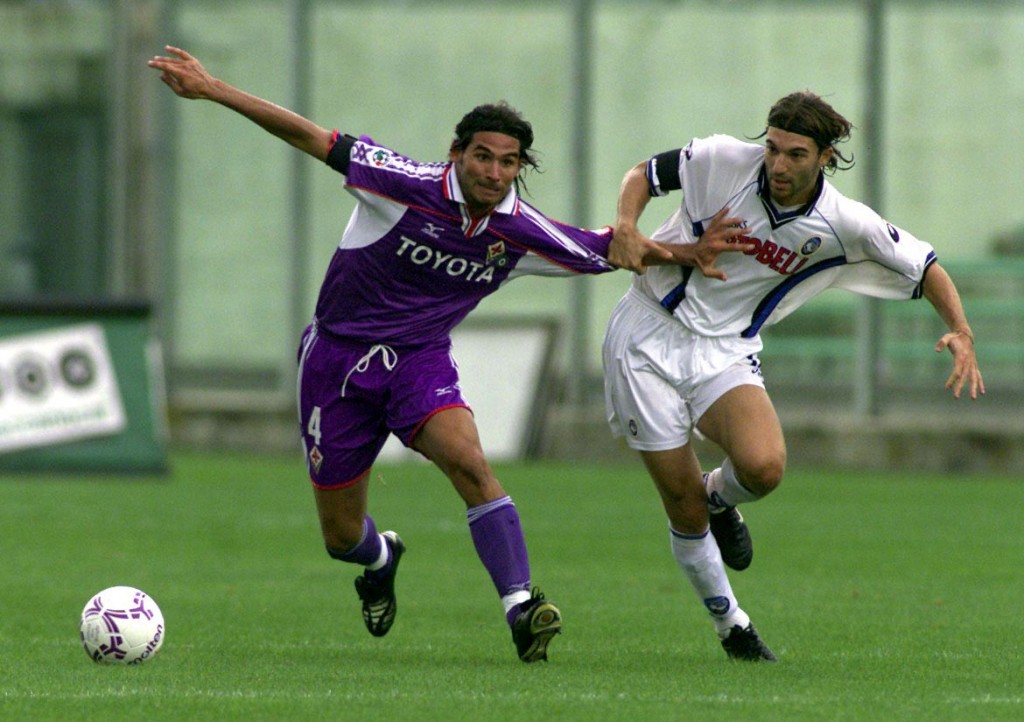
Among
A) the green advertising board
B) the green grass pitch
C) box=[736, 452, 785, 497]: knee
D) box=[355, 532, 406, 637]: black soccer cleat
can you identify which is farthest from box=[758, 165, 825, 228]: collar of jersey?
the green advertising board

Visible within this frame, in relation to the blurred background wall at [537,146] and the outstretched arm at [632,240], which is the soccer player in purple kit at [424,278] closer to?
the outstretched arm at [632,240]

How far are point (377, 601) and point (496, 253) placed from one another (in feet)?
5.30

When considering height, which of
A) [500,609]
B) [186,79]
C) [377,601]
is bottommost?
[500,609]

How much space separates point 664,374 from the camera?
7.51 metres

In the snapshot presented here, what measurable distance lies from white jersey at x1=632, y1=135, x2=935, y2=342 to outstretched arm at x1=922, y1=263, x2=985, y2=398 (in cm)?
5

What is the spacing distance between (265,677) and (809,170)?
8.81 feet

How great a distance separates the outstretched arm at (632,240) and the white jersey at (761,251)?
0.28 ft

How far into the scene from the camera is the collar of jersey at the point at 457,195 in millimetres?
7285

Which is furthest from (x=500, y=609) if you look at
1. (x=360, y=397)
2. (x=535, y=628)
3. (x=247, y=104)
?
(x=247, y=104)

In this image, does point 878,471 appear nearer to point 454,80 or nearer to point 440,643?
point 454,80

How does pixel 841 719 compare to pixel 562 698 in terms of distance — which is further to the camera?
pixel 562 698

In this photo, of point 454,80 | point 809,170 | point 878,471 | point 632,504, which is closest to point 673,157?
point 809,170

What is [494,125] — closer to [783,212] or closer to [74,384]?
[783,212]

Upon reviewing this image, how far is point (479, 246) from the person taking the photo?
7.38 metres
